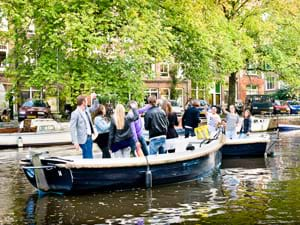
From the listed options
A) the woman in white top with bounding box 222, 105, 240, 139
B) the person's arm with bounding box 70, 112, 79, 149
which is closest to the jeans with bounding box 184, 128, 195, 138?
the woman in white top with bounding box 222, 105, 240, 139

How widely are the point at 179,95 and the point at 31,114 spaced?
25.6 m

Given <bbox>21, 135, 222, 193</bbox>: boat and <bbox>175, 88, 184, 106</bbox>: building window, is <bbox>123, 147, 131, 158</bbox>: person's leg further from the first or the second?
<bbox>175, 88, 184, 106</bbox>: building window

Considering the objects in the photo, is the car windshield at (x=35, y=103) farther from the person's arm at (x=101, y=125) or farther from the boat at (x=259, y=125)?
the person's arm at (x=101, y=125)

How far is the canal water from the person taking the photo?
10.3 meters

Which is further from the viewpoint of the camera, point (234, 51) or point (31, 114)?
point (31, 114)

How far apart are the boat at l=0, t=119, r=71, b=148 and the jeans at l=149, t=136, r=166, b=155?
1367 cm

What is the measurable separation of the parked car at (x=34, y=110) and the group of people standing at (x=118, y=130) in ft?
88.7

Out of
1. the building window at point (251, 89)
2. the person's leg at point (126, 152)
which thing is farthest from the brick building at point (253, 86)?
the person's leg at point (126, 152)

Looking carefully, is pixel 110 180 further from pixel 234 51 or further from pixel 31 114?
pixel 31 114

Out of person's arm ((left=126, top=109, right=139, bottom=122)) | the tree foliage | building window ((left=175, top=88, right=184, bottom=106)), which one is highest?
the tree foliage

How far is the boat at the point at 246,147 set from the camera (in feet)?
66.2

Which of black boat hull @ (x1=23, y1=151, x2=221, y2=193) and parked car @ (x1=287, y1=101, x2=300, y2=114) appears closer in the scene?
black boat hull @ (x1=23, y1=151, x2=221, y2=193)

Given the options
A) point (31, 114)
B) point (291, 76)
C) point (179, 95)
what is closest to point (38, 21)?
point (31, 114)

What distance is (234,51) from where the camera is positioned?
3244 cm
